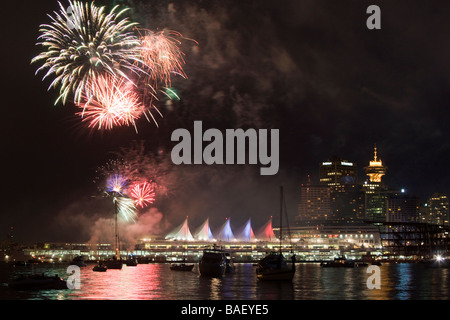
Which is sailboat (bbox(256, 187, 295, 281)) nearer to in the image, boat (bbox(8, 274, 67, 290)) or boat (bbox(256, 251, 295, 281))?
boat (bbox(256, 251, 295, 281))

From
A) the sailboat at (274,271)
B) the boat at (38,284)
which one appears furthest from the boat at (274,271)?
the boat at (38,284)

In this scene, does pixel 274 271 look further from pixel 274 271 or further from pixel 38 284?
pixel 38 284

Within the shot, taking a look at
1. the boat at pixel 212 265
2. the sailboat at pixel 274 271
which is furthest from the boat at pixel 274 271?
the boat at pixel 212 265

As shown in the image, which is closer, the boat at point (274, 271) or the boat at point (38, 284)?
the boat at point (38, 284)

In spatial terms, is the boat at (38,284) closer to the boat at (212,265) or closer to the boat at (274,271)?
the boat at (274,271)

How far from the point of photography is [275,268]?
89.1 m

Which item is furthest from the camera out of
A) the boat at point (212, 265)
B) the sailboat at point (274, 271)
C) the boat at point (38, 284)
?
the boat at point (212, 265)

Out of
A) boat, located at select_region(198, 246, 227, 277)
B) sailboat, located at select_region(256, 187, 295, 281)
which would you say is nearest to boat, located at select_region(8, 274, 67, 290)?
sailboat, located at select_region(256, 187, 295, 281)

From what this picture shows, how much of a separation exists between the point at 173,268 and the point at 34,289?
69.1 meters

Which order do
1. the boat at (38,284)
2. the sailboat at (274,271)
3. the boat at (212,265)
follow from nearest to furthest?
the boat at (38,284) < the sailboat at (274,271) < the boat at (212,265)

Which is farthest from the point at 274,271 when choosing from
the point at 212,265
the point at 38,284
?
the point at 38,284
